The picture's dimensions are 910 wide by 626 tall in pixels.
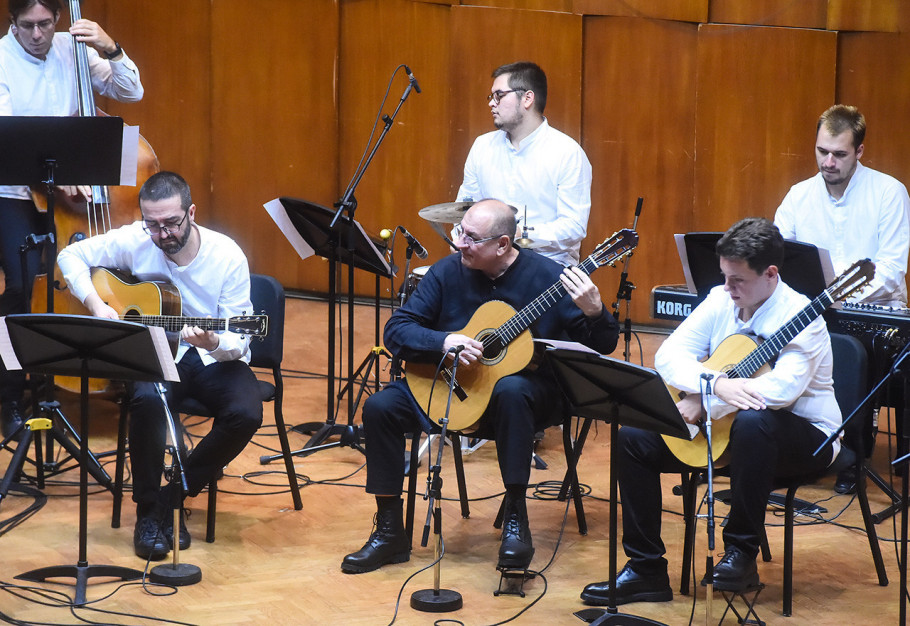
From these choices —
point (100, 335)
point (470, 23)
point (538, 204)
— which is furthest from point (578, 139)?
point (100, 335)

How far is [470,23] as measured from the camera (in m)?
7.91

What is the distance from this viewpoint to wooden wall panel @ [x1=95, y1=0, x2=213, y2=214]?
8836 millimetres

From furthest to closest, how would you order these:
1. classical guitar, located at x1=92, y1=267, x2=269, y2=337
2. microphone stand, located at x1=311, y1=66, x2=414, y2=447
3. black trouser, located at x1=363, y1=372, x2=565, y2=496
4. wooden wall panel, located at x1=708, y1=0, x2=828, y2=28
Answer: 1. wooden wall panel, located at x1=708, y1=0, x2=828, y2=28
2. microphone stand, located at x1=311, y1=66, x2=414, y2=447
3. classical guitar, located at x1=92, y1=267, x2=269, y2=337
4. black trouser, located at x1=363, y1=372, x2=565, y2=496

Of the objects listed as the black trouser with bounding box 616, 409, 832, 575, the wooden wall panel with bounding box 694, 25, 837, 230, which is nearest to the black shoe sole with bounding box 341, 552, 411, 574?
the black trouser with bounding box 616, 409, 832, 575

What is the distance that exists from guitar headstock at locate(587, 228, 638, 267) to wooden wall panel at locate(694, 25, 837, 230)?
3.65m

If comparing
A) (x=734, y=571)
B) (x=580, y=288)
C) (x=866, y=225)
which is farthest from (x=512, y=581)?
(x=866, y=225)

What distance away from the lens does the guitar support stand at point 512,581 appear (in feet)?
13.7

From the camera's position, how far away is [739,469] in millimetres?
3844

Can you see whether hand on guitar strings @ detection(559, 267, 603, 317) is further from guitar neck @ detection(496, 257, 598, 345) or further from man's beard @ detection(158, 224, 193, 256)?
man's beard @ detection(158, 224, 193, 256)

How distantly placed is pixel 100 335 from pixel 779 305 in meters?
2.29

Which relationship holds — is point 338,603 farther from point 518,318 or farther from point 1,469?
point 1,469

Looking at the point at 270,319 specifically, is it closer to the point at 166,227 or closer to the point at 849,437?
the point at 166,227

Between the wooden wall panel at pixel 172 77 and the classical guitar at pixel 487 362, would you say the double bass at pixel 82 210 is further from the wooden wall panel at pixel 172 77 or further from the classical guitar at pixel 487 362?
the wooden wall panel at pixel 172 77

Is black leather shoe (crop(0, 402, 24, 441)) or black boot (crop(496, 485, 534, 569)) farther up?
black leather shoe (crop(0, 402, 24, 441))
